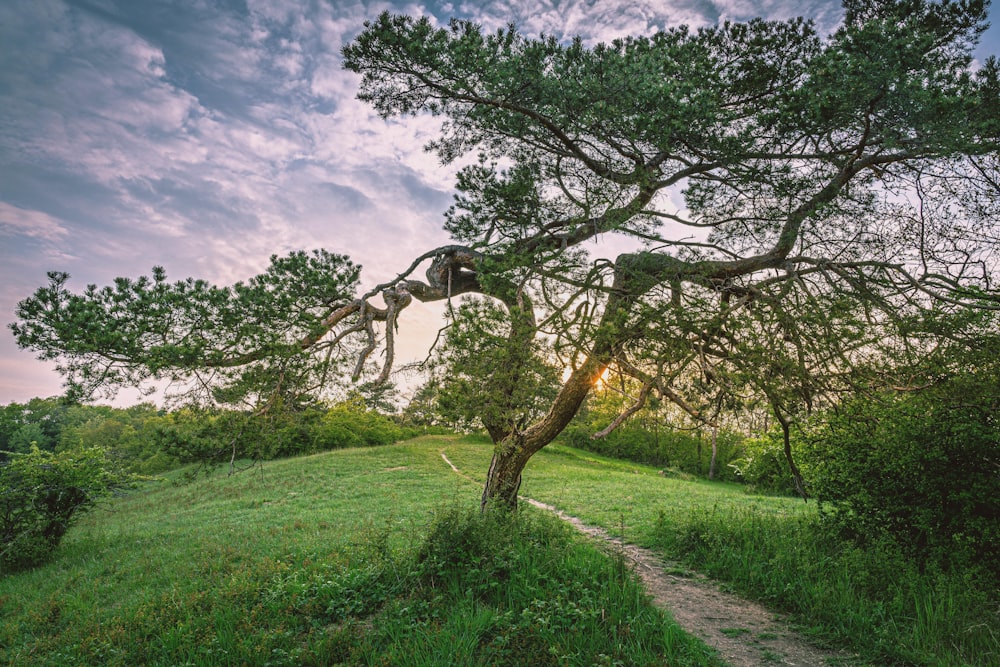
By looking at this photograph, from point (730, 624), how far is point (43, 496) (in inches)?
618

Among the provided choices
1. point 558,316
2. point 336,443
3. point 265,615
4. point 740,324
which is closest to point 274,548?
point 265,615

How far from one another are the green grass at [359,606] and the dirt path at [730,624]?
0.56m

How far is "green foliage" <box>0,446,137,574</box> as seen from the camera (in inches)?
439

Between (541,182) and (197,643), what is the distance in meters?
7.88

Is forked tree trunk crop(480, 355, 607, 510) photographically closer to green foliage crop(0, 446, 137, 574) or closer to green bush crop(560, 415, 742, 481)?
green foliage crop(0, 446, 137, 574)

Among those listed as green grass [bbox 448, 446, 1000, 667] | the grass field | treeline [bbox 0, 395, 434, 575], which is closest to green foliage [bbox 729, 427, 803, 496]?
green grass [bbox 448, 446, 1000, 667]

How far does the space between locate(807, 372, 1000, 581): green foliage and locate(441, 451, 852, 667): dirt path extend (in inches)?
89.0

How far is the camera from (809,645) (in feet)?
15.8

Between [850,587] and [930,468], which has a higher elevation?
[930,468]

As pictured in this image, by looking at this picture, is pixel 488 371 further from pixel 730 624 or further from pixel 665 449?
pixel 665 449

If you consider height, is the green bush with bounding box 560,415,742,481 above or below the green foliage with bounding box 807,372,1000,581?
below

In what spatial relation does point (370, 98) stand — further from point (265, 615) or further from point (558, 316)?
point (265, 615)

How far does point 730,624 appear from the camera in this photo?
529 cm

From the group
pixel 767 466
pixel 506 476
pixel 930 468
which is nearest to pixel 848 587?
pixel 930 468
